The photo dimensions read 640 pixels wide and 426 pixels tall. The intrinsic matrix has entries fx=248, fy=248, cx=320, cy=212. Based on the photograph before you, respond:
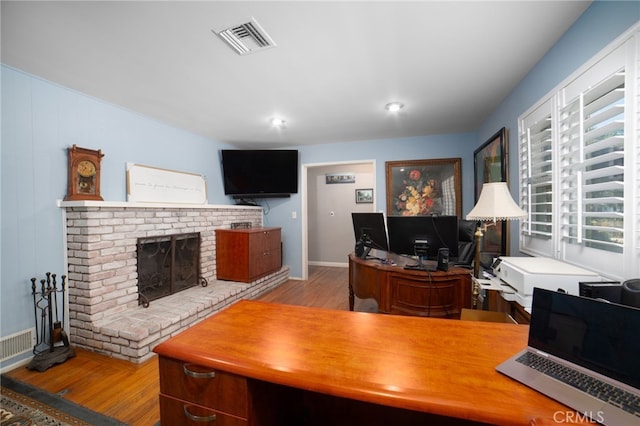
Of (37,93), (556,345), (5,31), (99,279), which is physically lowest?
(99,279)

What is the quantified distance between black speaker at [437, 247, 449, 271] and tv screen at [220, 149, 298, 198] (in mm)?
2806

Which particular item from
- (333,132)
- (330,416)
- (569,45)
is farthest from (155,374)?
(569,45)

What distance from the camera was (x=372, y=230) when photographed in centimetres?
267

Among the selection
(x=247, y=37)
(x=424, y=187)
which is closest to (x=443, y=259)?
(x=424, y=187)

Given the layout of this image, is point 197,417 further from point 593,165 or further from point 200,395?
point 593,165

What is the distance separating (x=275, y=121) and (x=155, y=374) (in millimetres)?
2831

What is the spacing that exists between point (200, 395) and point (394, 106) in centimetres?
289

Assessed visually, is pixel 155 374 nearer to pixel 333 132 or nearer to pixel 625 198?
pixel 625 198

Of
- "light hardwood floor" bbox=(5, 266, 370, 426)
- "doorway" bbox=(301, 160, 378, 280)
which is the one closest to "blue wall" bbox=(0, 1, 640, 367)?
"light hardwood floor" bbox=(5, 266, 370, 426)

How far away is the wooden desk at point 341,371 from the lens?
0.64m

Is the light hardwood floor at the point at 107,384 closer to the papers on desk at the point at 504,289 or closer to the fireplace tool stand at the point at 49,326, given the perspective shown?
the fireplace tool stand at the point at 49,326

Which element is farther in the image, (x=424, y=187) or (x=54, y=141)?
(x=424, y=187)

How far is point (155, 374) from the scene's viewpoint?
76.7 inches

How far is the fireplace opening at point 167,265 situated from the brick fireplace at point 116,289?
89 mm
